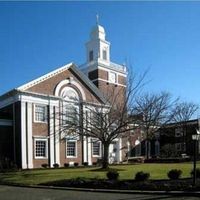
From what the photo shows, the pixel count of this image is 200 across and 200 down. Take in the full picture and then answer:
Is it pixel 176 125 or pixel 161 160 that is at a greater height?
pixel 176 125

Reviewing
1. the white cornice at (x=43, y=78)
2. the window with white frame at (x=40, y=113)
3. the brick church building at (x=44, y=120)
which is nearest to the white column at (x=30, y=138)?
the brick church building at (x=44, y=120)

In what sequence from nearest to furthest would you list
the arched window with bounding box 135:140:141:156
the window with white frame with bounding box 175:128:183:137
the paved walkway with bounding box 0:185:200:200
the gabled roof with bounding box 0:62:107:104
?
the paved walkway with bounding box 0:185:200:200 < the gabled roof with bounding box 0:62:107:104 < the arched window with bounding box 135:140:141:156 < the window with white frame with bounding box 175:128:183:137

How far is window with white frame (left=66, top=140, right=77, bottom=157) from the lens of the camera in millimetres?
50844

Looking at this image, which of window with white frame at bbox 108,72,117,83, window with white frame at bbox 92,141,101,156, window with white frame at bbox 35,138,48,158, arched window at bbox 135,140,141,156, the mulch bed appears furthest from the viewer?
arched window at bbox 135,140,141,156

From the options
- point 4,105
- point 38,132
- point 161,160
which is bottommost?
point 161,160

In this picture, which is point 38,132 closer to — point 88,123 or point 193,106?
point 88,123

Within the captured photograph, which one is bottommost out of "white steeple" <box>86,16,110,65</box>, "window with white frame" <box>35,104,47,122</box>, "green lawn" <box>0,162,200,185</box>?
"green lawn" <box>0,162,200,185</box>

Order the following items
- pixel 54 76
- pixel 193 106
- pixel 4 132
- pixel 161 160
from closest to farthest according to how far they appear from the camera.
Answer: pixel 4 132
pixel 54 76
pixel 161 160
pixel 193 106

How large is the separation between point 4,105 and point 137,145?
100ft

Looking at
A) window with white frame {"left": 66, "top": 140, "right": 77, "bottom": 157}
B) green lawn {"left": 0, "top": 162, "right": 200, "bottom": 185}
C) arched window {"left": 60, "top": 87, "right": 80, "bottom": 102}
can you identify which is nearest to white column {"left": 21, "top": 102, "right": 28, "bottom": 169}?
arched window {"left": 60, "top": 87, "right": 80, "bottom": 102}

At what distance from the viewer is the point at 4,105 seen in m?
48.9

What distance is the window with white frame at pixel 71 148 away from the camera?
50.8 metres

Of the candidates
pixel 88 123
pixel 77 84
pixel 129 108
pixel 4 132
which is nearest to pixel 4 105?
pixel 4 132

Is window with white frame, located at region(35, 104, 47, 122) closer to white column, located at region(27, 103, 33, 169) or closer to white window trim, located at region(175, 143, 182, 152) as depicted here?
white column, located at region(27, 103, 33, 169)
